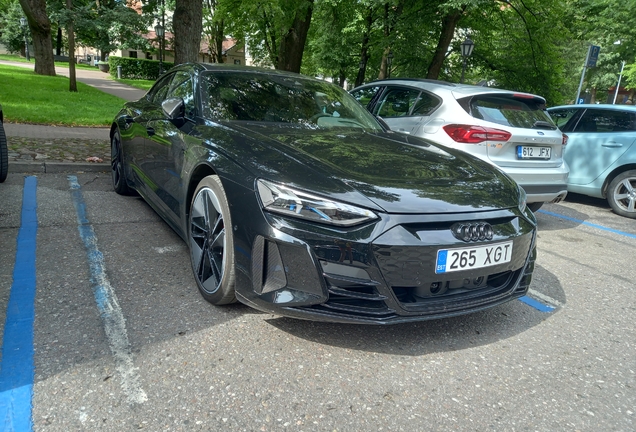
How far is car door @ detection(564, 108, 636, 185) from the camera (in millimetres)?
6527

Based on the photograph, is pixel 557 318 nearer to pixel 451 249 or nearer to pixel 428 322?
pixel 428 322

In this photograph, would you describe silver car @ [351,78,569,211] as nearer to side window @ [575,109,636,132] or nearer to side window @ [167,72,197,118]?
side window @ [575,109,636,132]

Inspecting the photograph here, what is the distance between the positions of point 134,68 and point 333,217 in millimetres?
39427

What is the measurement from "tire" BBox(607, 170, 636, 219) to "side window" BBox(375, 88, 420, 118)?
3261 mm

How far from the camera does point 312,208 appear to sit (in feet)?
7.61

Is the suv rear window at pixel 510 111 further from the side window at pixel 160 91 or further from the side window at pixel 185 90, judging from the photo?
the side window at pixel 160 91

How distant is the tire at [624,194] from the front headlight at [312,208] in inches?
226

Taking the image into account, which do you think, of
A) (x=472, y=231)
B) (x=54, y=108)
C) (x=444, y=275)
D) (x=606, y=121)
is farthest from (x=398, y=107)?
(x=54, y=108)

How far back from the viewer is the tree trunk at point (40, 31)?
2194 cm

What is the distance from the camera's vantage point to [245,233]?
2.46 metres

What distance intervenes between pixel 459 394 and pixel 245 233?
1.28 metres

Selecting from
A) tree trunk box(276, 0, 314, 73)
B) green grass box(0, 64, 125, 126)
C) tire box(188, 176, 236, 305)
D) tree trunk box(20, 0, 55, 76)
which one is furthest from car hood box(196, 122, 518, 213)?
tree trunk box(20, 0, 55, 76)

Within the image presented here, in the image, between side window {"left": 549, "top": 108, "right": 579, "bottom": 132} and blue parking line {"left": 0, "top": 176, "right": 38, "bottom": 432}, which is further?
side window {"left": 549, "top": 108, "right": 579, "bottom": 132}

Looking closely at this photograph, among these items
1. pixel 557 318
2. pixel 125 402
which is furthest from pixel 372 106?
pixel 125 402
